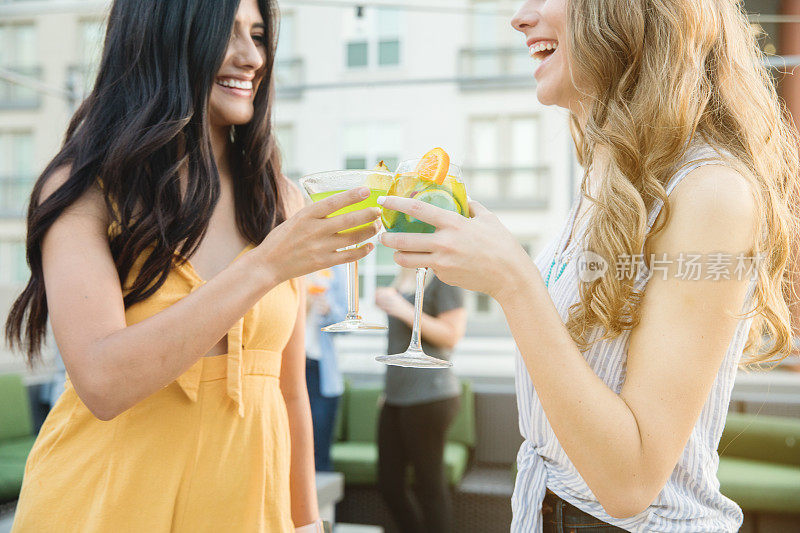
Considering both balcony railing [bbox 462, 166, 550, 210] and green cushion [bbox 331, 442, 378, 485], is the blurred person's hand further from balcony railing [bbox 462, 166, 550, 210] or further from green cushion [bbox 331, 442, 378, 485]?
balcony railing [bbox 462, 166, 550, 210]

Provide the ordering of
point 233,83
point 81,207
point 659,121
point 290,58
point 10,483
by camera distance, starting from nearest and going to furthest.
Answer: point 659,121
point 81,207
point 233,83
point 10,483
point 290,58

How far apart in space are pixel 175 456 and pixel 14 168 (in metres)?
14.6

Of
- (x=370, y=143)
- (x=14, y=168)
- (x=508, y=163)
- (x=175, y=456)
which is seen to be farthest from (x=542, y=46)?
(x=14, y=168)

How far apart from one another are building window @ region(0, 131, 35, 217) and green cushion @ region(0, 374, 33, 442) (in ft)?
33.4

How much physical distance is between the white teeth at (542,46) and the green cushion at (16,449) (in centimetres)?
373

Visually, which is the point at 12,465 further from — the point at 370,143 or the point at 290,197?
the point at 370,143

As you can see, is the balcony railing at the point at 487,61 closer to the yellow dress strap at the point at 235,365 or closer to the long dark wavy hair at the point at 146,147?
the long dark wavy hair at the point at 146,147

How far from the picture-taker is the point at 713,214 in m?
0.86

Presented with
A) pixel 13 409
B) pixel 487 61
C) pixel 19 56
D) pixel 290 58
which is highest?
pixel 19 56

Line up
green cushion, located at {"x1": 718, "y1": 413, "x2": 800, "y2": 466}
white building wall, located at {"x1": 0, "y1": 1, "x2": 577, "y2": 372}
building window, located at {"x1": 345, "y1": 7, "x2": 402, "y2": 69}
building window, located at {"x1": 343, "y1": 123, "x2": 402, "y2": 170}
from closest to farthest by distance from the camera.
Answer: green cushion, located at {"x1": 718, "y1": 413, "x2": 800, "y2": 466} → white building wall, located at {"x1": 0, "y1": 1, "x2": 577, "y2": 372} → building window, located at {"x1": 343, "y1": 123, "x2": 402, "y2": 170} → building window, located at {"x1": 345, "y1": 7, "x2": 402, "y2": 69}

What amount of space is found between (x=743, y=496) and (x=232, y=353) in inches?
133

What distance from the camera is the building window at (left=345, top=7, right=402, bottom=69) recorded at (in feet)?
39.0

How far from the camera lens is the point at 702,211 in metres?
0.87

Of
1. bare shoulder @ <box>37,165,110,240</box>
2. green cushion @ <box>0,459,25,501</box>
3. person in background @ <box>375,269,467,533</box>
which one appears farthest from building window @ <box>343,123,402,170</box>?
bare shoulder @ <box>37,165,110,240</box>
